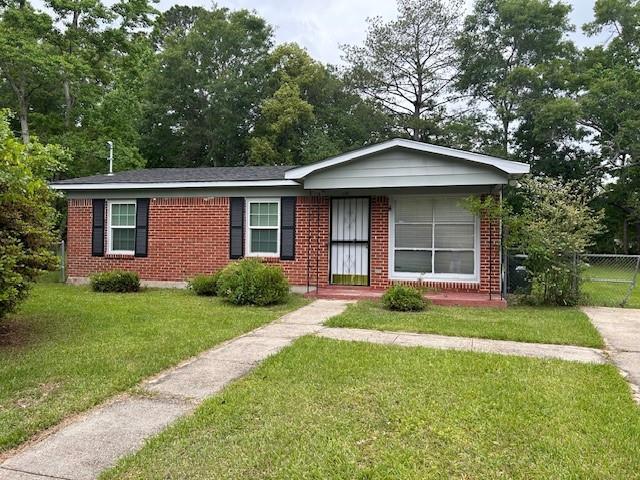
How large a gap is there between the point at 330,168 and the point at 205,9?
29681mm

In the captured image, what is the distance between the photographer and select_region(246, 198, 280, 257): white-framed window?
35.9 feet

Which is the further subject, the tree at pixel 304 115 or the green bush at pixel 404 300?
the tree at pixel 304 115

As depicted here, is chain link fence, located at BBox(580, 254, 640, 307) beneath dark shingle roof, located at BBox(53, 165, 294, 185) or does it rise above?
beneath

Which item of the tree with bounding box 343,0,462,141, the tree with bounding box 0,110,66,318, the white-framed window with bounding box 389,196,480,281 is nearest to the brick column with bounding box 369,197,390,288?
the white-framed window with bounding box 389,196,480,281

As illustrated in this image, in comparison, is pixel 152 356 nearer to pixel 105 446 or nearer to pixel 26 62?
pixel 105 446

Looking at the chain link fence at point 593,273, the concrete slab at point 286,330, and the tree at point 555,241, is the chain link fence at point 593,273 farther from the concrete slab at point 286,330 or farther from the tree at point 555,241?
the concrete slab at point 286,330

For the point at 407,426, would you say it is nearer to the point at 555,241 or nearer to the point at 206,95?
the point at 555,241

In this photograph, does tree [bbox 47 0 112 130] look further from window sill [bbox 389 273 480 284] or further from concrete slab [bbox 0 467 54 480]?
concrete slab [bbox 0 467 54 480]

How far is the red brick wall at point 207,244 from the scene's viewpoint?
34.1ft

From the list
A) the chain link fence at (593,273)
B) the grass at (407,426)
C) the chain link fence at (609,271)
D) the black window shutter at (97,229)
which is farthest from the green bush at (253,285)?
the chain link fence at (609,271)

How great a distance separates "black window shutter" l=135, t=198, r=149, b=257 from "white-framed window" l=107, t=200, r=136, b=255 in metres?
0.16

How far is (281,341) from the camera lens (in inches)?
235

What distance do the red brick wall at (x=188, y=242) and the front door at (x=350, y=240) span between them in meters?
0.24

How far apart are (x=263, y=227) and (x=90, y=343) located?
224 inches
